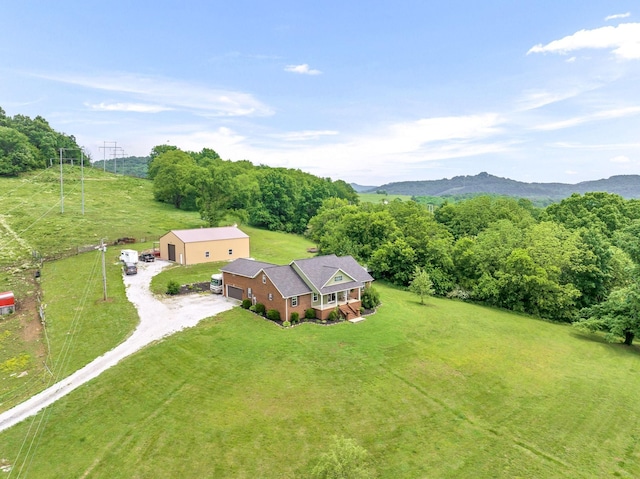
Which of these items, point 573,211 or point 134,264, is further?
point 573,211

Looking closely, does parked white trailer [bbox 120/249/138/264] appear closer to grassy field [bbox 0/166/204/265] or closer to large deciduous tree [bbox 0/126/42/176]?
grassy field [bbox 0/166/204/265]

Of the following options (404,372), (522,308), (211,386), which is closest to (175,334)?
(211,386)

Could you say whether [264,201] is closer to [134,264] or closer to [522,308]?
[134,264]

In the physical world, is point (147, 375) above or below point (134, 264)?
below

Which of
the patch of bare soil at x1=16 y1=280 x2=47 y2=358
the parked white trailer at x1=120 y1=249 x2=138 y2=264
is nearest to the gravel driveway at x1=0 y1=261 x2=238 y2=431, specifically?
the parked white trailer at x1=120 y1=249 x2=138 y2=264

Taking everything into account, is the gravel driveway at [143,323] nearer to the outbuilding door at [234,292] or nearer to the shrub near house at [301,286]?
the outbuilding door at [234,292]

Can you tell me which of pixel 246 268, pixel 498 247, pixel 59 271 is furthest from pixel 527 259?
pixel 59 271

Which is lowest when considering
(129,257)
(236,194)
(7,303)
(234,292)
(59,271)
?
(7,303)

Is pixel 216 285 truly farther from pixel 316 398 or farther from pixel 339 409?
pixel 339 409
